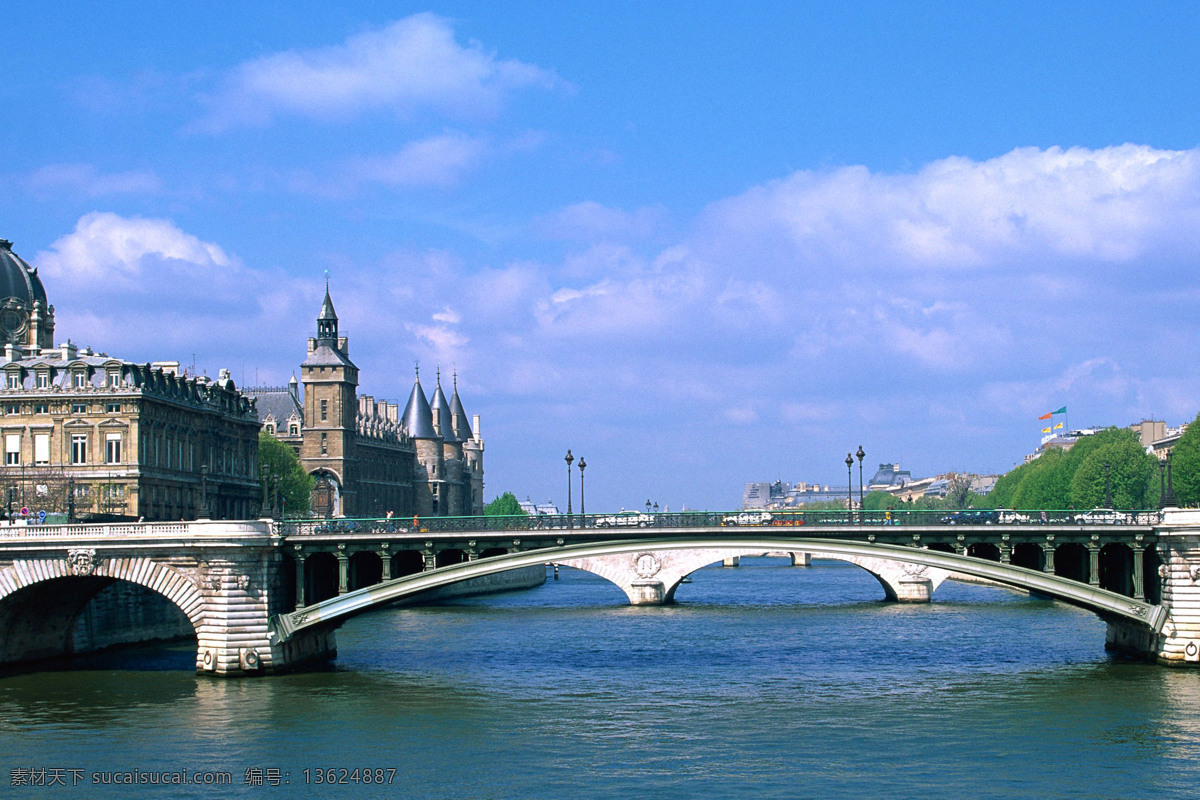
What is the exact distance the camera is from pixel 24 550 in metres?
51.5

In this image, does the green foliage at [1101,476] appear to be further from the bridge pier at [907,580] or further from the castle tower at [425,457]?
the castle tower at [425,457]

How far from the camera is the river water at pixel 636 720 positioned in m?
36.2

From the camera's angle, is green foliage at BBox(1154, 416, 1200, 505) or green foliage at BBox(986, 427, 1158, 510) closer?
green foliage at BBox(1154, 416, 1200, 505)

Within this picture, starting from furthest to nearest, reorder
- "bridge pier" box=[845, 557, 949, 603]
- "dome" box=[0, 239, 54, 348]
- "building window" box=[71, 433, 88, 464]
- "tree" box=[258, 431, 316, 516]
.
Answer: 1. "tree" box=[258, 431, 316, 516]
2. "dome" box=[0, 239, 54, 348]
3. "bridge pier" box=[845, 557, 949, 603]
4. "building window" box=[71, 433, 88, 464]

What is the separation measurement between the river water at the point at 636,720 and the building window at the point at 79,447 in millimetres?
26473

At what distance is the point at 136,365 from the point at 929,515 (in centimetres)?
5181

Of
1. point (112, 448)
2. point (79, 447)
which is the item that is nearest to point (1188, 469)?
point (112, 448)

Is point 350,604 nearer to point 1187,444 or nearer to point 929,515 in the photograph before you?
point 929,515

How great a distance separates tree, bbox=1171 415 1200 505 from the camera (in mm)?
105438

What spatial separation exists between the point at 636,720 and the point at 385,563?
1267 cm

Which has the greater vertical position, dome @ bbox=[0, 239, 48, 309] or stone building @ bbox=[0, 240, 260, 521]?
dome @ bbox=[0, 239, 48, 309]

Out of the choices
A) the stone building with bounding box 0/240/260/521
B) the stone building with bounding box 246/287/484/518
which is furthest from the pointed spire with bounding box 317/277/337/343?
the stone building with bounding box 0/240/260/521

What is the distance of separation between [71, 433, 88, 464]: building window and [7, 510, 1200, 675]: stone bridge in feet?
107

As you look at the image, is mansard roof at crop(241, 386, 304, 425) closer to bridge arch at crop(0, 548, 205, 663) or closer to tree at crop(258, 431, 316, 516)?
tree at crop(258, 431, 316, 516)
